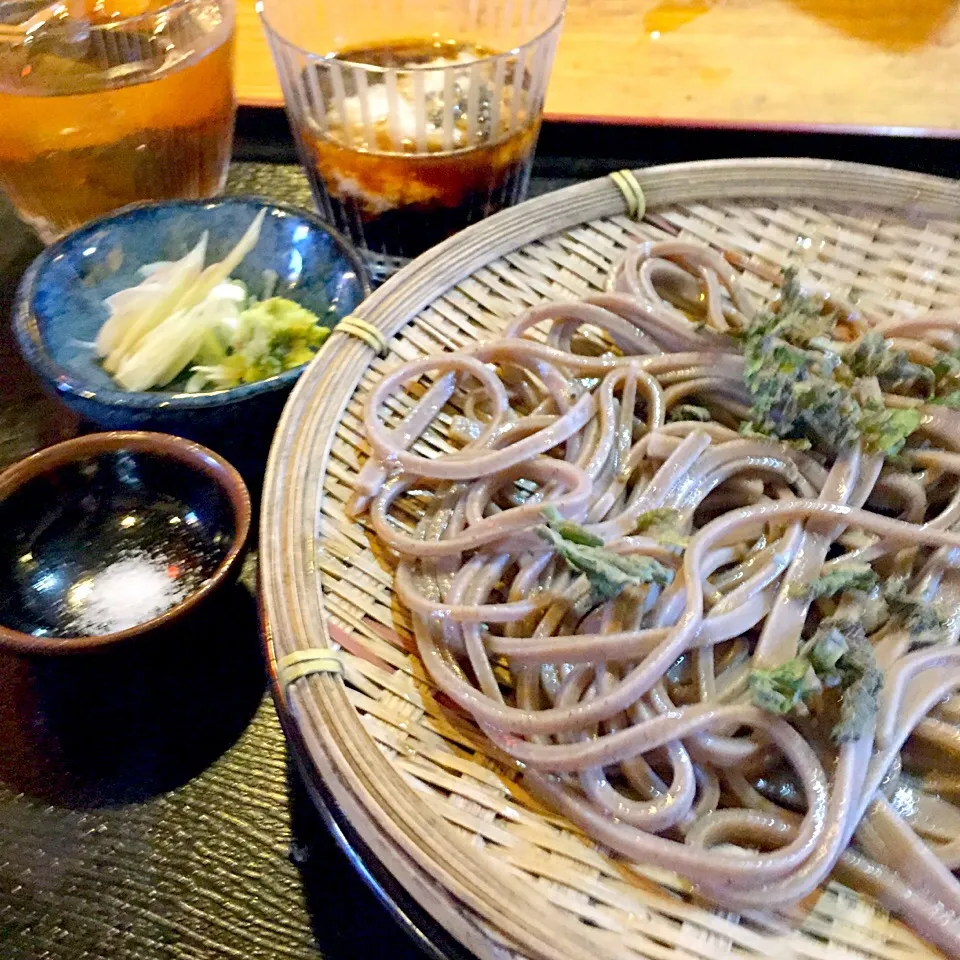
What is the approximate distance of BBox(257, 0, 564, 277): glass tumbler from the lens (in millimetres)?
1521

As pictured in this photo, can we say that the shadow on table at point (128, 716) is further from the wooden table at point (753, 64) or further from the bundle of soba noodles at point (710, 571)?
the wooden table at point (753, 64)

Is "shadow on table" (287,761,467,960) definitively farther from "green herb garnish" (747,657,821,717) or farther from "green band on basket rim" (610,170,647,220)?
"green band on basket rim" (610,170,647,220)

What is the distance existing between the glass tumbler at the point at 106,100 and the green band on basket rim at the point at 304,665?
117 cm

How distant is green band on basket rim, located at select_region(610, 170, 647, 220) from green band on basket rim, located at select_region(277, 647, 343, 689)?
108cm

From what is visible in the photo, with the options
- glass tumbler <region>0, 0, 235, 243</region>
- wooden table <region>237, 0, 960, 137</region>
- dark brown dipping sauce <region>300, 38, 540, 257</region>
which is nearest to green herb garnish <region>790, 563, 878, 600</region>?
dark brown dipping sauce <region>300, 38, 540, 257</region>

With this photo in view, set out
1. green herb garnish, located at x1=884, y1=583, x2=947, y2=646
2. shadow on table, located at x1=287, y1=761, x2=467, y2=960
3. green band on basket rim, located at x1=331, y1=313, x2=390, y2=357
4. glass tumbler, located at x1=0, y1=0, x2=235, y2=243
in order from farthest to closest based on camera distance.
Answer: glass tumbler, located at x1=0, y1=0, x2=235, y2=243 → green band on basket rim, located at x1=331, y1=313, x2=390, y2=357 → green herb garnish, located at x1=884, y1=583, x2=947, y2=646 → shadow on table, located at x1=287, y1=761, x2=467, y2=960

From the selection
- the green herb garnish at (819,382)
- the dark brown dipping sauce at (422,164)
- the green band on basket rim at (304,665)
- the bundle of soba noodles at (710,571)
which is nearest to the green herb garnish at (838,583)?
the bundle of soba noodles at (710,571)

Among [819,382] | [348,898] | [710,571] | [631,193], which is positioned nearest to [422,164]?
[631,193]

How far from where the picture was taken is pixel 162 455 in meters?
1.25

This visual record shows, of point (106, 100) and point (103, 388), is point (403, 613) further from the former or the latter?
point (106, 100)

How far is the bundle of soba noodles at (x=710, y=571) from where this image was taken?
941mm

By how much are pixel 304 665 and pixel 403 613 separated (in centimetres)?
22

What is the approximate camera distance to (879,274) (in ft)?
5.16

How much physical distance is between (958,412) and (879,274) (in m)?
0.43
